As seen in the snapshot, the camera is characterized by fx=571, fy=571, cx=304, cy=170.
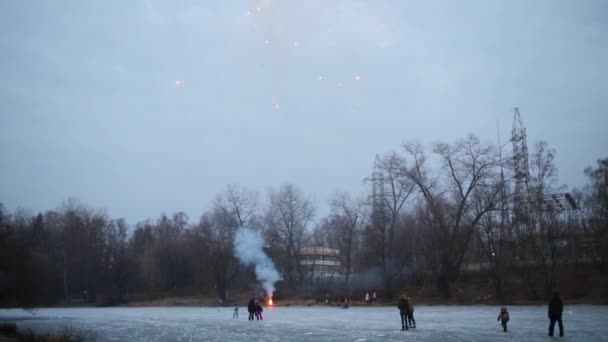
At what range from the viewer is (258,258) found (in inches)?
2955

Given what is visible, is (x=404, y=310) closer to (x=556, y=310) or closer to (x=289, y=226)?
(x=556, y=310)

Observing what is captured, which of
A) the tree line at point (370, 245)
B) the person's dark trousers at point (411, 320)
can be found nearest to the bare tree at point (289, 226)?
the tree line at point (370, 245)

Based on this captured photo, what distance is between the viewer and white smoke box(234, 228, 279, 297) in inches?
2879

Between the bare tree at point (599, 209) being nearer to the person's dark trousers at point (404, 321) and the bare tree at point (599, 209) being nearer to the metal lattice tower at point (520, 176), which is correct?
the metal lattice tower at point (520, 176)

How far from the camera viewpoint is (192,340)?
989 inches

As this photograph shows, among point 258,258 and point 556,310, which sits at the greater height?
point 258,258

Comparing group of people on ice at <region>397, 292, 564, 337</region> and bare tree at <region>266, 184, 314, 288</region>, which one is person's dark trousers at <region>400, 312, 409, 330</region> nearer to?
group of people on ice at <region>397, 292, 564, 337</region>

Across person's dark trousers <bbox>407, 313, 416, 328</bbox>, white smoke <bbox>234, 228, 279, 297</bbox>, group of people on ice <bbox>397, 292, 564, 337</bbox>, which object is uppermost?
white smoke <bbox>234, 228, 279, 297</bbox>

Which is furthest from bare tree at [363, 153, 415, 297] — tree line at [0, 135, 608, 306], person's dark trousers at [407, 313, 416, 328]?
person's dark trousers at [407, 313, 416, 328]

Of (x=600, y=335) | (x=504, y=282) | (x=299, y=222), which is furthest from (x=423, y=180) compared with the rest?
(x=600, y=335)

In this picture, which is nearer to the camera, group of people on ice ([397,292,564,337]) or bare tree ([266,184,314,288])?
group of people on ice ([397,292,564,337])

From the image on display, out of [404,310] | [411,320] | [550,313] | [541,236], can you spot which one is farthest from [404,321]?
[541,236]

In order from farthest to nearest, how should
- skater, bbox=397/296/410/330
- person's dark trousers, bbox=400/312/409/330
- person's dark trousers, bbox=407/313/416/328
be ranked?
person's dark trousers, bbox=407/313/416/328 < skater, bbox=397/296/410/330 < person's dark trousers, bbox=400/312/409/330

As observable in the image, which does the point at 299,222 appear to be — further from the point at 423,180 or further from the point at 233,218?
the point at 423,180
